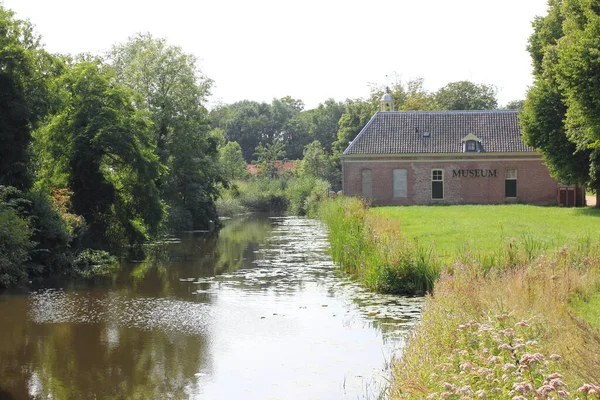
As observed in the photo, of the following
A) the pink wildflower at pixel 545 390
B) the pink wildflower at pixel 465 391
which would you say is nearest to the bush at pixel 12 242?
the pink wildflower at pixel 465 391

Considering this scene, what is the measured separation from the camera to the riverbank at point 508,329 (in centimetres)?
494

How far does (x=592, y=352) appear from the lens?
5449mm

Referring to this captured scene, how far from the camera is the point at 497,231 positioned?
1897 cm

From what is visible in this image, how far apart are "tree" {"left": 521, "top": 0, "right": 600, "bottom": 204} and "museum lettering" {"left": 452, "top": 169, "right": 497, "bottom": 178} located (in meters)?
9.04

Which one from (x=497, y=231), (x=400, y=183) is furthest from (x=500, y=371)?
(x=400, y=183)

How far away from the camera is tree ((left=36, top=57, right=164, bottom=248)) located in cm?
2223

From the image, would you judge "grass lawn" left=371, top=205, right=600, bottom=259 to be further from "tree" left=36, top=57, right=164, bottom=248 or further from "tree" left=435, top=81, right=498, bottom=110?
"tree" left=435, top=81, right=498, bottom=110

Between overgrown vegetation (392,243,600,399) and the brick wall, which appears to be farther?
the brick wall

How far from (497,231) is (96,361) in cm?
1216

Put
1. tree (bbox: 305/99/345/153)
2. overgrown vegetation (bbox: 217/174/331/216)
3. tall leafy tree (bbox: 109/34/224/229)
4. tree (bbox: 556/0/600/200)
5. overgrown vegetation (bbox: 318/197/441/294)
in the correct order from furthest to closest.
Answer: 1. tree (bbox: 305/99/345/153)
2. overgrown vegetation (bbox: 217/174/331/216)
3. tall leafy tree (bbox: 109/34/224/229)
4. tree (bbox: 556/0/600/200)
5. overgrown vegetation (bbox: 318/197/441/294)

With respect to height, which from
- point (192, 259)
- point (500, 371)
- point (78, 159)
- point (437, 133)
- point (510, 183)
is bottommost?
point (192, 259)

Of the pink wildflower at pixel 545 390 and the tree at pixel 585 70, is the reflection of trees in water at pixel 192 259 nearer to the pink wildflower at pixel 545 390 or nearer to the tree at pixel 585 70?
the tree at pixel 585 70

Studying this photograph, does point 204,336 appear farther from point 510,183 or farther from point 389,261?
point 510,183

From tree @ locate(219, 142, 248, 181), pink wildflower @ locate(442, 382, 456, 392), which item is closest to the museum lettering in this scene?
tree @ locate(219, 142, 248, 181)
